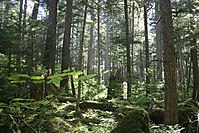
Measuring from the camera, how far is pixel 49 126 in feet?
17.8

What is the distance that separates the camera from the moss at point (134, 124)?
4730 mm

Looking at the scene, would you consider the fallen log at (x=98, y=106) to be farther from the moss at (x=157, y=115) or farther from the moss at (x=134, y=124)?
the moss at (x=134, y=124)

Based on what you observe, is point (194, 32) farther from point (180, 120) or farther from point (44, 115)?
point (44, 115)

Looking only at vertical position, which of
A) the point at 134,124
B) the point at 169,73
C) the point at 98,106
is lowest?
the point at 98,106

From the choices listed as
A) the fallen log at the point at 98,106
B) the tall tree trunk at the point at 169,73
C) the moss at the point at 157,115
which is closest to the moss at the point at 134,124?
the tall tree trunk at the point at 169,73

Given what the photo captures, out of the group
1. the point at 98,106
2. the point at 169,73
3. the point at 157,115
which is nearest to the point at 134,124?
the point at 169,73

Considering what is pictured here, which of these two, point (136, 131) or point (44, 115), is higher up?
point (44, 115)

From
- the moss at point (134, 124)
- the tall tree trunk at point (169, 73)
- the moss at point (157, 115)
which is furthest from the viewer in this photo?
the moss at point (157, 115)

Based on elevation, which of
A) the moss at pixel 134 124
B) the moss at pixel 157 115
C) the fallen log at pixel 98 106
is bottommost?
the moss at pixel 157 115

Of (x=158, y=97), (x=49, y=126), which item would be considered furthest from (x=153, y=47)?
(x=49, y=126)

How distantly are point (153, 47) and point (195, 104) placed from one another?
33.2 meters

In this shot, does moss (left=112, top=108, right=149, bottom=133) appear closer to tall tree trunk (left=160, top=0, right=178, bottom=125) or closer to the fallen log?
tall tree trunk (left=160, top=0, right=178, bottom=125)

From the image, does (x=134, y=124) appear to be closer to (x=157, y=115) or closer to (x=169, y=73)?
(x=169, y=73)

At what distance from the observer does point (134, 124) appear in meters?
4.77
